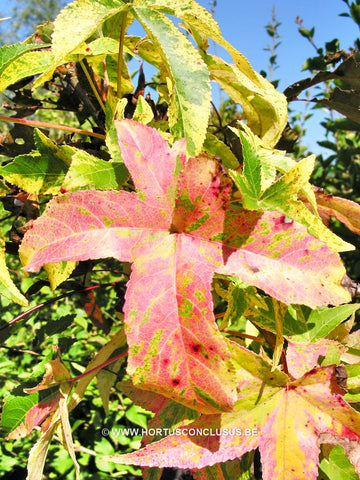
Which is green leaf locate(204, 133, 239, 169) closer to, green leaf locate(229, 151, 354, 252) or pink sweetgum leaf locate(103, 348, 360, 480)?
green leaf locate(229, 151, 354, 252)

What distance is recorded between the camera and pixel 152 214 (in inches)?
16.2

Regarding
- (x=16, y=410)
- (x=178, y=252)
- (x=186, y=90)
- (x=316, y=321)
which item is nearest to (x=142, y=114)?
(x=186, y=90)

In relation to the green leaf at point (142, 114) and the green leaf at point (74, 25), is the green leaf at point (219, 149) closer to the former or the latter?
the green leaf at point (142, 114)

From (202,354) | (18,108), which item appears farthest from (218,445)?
(18,108)

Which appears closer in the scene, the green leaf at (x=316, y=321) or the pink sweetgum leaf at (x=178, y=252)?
the pink sweetgum leaf at (x=178, y=252)

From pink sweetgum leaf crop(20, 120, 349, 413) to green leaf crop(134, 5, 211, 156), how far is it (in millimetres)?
21

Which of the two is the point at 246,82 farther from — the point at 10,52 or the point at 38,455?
the point at 38,455

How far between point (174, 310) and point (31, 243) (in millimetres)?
150

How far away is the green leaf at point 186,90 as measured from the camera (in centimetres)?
41

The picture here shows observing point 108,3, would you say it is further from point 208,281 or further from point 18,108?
point 18,108

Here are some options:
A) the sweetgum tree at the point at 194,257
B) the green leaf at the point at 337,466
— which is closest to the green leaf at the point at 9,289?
the sweetgum tree at the point at 194,257

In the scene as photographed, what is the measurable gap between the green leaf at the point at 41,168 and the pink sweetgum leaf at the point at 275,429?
0.35 metres

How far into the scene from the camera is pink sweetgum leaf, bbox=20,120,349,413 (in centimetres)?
35

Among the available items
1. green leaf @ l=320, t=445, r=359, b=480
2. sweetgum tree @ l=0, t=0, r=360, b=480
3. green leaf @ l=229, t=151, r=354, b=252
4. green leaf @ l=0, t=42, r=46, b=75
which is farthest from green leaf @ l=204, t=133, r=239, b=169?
green leaf @ l=320, t=445, r=359, b=480
